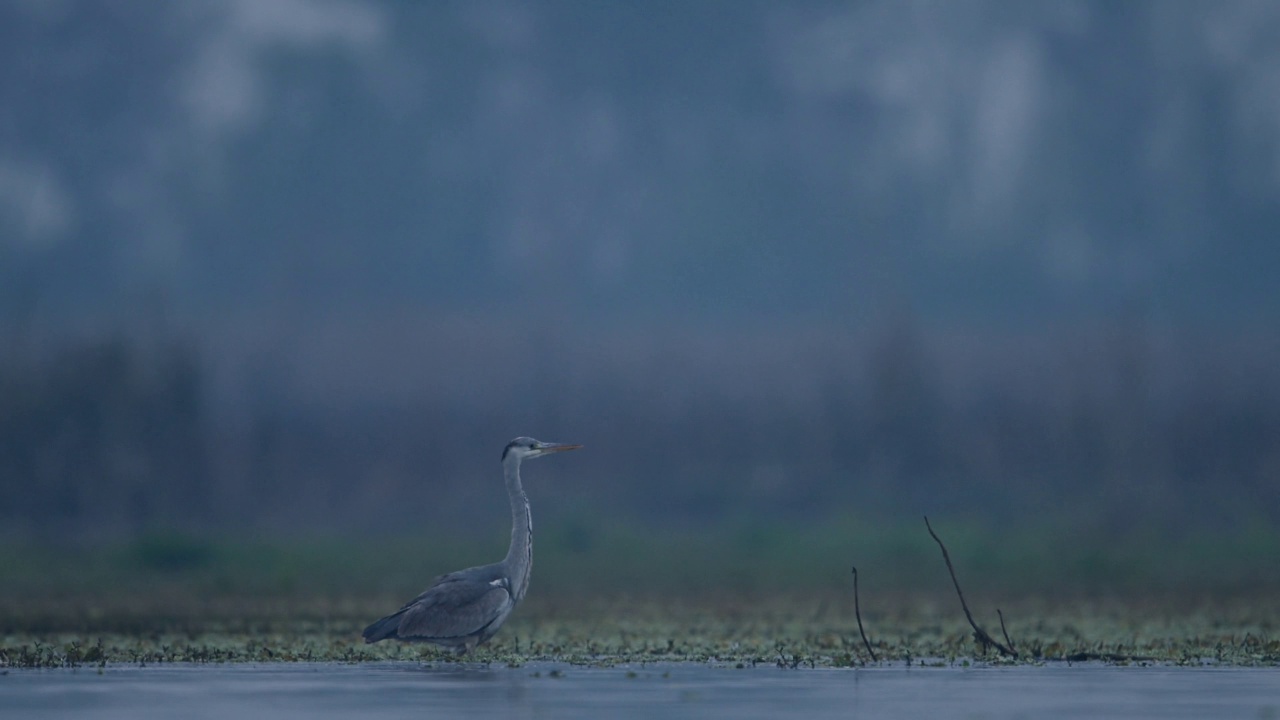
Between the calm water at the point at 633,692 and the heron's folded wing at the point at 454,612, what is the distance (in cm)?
39

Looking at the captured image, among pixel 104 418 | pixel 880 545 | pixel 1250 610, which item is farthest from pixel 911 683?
pixel 104 418

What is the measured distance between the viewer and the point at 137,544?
42.6 metres

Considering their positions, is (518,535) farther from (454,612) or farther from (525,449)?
(454,612)

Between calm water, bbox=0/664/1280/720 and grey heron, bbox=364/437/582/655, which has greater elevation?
grey heron, bbox=364/437/582/655

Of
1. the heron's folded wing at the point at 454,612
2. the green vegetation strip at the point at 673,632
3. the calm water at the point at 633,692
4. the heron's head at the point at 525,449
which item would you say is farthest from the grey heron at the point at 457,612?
the heron's head at the point at 525,449

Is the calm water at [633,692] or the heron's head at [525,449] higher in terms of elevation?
the heron's head at [525,449]

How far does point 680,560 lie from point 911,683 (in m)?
27.8

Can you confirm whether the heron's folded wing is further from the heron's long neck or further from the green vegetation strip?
the green vegetation strip

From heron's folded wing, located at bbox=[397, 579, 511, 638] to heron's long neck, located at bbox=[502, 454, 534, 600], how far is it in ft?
1.41

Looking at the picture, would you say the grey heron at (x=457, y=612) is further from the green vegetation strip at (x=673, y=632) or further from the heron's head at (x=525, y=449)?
the heron's head at (x=525, y=449)

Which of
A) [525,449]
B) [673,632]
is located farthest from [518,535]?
[673,632]

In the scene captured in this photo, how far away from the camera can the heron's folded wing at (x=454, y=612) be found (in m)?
18.6

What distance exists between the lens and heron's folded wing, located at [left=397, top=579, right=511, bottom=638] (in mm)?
→ 18594

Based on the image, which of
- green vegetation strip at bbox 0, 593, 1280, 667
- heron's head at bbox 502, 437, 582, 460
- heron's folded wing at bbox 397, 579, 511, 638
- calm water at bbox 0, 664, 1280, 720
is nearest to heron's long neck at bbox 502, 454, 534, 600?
heron's head at bbox 502, 437, 582, 460
